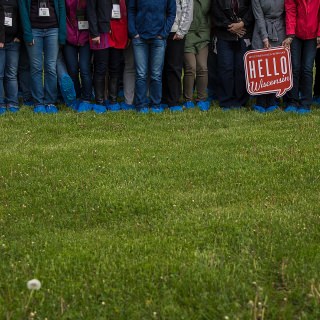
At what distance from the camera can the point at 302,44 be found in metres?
9.95

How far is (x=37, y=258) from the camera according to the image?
4.64m

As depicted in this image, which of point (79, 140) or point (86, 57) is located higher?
point (86, 57)

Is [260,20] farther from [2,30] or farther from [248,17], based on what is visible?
[2,30]

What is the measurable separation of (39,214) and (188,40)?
18.3ft

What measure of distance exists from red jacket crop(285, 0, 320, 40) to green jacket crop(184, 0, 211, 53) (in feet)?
4.39

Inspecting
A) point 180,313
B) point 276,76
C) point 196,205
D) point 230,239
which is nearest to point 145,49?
point 276,76

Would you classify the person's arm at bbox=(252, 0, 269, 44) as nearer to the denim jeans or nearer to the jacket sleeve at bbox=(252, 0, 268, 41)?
the jacket sleeve at bbox=(252, 0, 268, 41)

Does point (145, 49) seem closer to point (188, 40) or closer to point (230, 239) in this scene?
point (188, 40)

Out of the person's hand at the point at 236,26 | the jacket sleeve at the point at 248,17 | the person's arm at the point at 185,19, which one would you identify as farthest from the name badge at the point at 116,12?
the jacket sleeve at the point at 248,17

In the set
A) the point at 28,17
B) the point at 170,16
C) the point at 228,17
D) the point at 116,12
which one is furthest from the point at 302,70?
the point at 28,17

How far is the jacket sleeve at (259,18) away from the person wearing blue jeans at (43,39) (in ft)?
9.91

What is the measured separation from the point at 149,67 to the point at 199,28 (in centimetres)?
107

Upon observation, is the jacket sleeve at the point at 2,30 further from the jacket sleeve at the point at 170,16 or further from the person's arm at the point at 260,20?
the person's arm at the point at 260,20

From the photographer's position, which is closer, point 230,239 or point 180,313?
point 180,313
